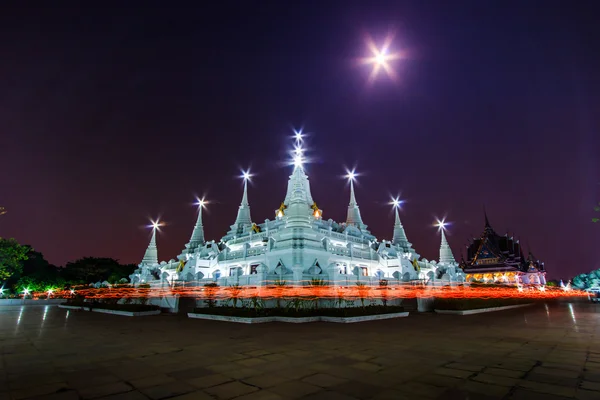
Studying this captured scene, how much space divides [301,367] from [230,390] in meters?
2.01

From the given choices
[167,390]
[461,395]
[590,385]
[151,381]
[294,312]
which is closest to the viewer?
[461,395]

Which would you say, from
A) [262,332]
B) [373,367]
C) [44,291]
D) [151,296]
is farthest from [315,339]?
[44,291]

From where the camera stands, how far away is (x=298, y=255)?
93.7ft

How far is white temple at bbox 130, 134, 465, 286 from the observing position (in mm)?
26547

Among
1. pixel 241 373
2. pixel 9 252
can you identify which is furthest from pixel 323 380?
pixel 9 252

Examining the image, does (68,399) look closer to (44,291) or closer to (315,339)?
(315,339)

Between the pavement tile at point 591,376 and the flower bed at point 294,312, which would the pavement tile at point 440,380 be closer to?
the pavement tile at point 591,376

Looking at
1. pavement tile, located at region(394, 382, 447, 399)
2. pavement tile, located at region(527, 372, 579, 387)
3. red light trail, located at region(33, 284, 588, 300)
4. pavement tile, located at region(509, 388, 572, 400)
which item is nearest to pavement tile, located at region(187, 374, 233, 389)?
pavement tile, located at region(394, 382, 447, 399)

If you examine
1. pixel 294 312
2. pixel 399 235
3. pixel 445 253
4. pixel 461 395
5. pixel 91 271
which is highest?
pixel 399 235

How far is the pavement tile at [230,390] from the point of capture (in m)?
5.08

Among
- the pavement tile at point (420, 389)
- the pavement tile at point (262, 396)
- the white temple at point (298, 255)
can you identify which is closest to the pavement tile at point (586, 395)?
the pavement tile at point (420, 389)

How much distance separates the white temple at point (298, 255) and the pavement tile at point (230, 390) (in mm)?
16614

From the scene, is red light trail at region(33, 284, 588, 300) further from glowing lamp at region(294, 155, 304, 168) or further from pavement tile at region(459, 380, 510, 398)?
glowing lamp at region(294, 155, 304, 168)

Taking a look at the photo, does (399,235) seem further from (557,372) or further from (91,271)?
(91,271)
